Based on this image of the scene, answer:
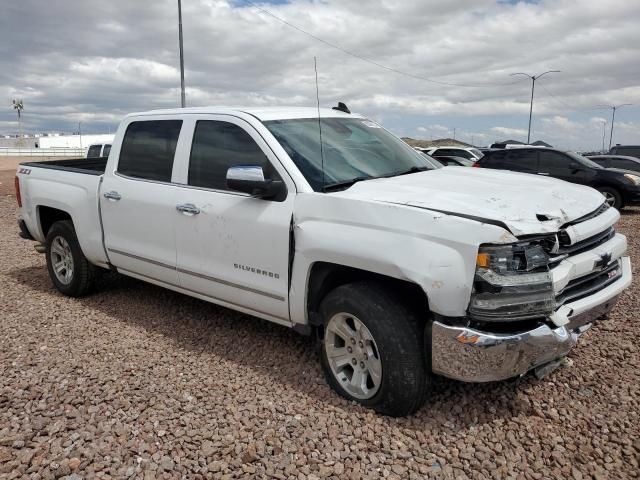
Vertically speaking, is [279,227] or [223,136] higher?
[223,136]

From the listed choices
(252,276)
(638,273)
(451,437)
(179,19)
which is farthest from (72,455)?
(179,19)

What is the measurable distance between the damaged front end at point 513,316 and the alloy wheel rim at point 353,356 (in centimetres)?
43

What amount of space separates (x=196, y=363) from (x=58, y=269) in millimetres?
2726

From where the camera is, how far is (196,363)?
416 cm

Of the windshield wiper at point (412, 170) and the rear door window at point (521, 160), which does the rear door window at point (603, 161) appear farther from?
the windshield wiper at point (412, 170)

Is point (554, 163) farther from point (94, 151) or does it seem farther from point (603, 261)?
point (94, 151)

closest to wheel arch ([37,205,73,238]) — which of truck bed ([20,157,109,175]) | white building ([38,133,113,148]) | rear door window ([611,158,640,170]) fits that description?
truck bed ([20,157,109,175])

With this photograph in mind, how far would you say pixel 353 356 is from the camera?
3.46 meters

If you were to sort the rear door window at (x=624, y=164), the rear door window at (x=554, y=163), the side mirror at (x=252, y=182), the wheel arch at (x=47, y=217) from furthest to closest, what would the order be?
→ the rear door window at (x=624, y=164), the rear door window at (x=554, y=163), the wheel arch at (x=47, y=217), the side mirror at (x=252, y=182)

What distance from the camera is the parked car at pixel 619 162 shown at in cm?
1491

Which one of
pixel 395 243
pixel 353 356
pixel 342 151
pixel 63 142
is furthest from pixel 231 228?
pixel 63 142

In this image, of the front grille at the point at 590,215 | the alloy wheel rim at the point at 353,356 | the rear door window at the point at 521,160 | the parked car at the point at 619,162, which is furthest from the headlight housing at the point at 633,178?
the alloy wheel rim at the point at 353,356

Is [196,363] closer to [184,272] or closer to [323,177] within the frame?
[184,272]

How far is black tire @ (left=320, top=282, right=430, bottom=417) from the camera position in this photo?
310 centimetres
